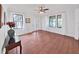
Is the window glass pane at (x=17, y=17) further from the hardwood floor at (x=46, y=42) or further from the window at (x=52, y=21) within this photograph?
the window at (x=52, y=21)

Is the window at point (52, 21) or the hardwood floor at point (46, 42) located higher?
the window at point (52, 21)

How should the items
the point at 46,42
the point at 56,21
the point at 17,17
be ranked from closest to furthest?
the point at 17,17 → the point at 56,21 → the point at 46,42

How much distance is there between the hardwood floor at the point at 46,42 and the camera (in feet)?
6.67

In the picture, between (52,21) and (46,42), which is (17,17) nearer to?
(52,21)

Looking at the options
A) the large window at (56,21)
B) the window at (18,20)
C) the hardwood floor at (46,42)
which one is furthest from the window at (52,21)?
the window at (18,20)

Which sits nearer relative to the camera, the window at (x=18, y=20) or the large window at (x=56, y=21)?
the window at (x=18, y=20)

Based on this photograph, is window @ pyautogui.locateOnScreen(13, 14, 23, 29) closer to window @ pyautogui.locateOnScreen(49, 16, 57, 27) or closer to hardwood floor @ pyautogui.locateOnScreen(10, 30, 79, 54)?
hardwood floor @ pyautogui.locateOnScreen(10, 30, 79, 54)

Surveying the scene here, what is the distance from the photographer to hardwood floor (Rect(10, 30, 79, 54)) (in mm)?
2034

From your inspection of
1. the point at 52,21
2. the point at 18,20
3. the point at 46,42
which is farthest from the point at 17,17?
the point at 46,42

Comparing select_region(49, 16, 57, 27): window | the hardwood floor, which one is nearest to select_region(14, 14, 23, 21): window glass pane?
the hardwood floor

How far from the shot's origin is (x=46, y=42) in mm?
2410

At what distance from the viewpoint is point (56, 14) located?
2.13 m

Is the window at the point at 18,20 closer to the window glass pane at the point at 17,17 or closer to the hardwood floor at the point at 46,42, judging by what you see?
the window glass pane at the point at 17,17

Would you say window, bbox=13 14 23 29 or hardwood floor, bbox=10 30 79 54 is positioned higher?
window, bbox=13 14 23 29
